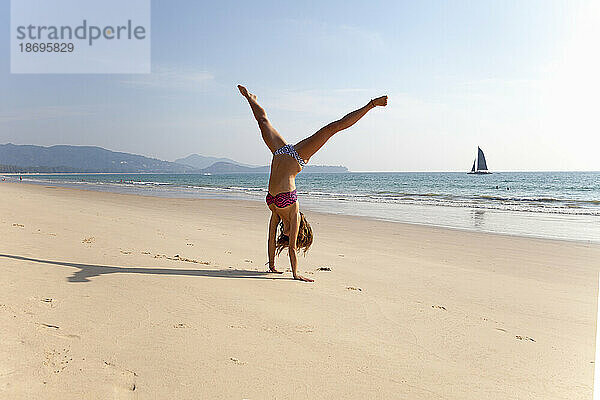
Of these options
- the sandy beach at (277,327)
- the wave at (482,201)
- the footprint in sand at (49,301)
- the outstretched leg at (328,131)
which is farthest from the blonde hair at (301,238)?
the wave at (482,201)

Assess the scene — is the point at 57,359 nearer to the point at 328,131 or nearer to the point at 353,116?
the point at 328,131

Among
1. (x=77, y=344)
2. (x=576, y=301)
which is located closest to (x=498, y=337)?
(x=576, y=301)

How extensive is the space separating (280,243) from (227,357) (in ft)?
9.72

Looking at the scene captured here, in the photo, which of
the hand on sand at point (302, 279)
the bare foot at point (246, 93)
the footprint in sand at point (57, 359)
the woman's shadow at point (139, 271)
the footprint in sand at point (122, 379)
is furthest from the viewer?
the bare foot at point (246, 93)

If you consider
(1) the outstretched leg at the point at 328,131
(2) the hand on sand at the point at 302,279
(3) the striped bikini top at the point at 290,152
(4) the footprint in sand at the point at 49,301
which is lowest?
(2) the hand on sand at the point at 302,279

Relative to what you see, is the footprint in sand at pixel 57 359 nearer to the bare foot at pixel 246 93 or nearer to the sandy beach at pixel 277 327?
the sandy beach at pixel 277 327

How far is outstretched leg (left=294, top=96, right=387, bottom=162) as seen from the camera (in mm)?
5344

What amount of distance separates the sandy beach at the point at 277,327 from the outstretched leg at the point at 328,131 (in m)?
1.66

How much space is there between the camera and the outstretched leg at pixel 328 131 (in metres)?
5.34

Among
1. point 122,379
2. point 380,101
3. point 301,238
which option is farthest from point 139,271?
point 380,101

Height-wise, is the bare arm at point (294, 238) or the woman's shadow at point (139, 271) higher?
the bare arm at point (294, 238)

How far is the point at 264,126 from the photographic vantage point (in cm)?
602

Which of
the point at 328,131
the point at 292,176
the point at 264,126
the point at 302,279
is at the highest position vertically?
the point at 264,126

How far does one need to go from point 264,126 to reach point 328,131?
1032 millimetres
